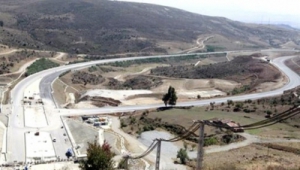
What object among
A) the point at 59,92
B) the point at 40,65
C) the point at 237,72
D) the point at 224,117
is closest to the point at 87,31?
the point at 40,65

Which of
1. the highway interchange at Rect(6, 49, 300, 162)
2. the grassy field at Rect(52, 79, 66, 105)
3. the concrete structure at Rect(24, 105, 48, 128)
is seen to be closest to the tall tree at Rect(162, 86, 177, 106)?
the highway interchange at Rect(6, 49, 300, 162)

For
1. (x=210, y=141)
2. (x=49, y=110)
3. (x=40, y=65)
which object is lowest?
(x=210, y=141)

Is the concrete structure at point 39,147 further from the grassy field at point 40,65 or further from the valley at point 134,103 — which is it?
the grassy field at point 40,65

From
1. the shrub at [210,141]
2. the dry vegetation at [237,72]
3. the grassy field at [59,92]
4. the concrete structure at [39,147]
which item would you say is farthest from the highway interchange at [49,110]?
the shrub at [210,141]

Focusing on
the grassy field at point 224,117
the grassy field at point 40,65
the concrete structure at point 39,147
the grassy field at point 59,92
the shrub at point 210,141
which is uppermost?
the grassy field at point 40,65

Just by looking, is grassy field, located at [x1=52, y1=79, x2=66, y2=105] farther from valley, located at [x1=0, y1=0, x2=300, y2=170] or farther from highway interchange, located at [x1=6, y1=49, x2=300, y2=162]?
highway interchange, located at [x1=6, y1=49, x2=300, y2=162]

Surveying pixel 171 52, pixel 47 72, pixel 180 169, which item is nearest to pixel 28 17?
pixel 171 52

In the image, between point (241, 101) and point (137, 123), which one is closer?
point (137, 123)

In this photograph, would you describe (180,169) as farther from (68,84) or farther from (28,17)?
(28,17)

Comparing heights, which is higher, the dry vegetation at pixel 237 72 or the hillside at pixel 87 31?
the hillside at pixel 87 31

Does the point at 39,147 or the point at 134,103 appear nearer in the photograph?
the point at 39,147

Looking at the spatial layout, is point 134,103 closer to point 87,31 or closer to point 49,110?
point 49,110
